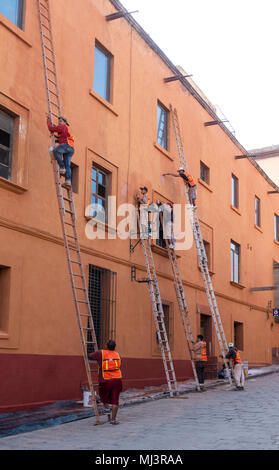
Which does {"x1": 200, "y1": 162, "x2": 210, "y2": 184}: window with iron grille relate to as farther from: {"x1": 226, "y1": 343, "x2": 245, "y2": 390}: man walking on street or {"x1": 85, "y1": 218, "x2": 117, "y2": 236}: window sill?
{"x1": 85, "y1": 218, "x2": 117, "y2": 236}: window sill

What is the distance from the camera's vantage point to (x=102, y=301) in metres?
14.4

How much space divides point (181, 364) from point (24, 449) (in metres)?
10.8

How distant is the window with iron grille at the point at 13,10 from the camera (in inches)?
470

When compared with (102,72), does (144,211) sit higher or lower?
lower

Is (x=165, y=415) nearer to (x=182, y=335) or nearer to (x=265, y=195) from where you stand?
(x=182, y=335)

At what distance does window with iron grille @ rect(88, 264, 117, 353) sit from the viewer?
14.0 m

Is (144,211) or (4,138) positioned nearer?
(4,138)

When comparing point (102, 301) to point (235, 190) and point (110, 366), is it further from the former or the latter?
point (235, 190)

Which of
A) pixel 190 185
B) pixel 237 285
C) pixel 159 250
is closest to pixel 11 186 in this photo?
pixel 159 250

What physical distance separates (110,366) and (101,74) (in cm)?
854

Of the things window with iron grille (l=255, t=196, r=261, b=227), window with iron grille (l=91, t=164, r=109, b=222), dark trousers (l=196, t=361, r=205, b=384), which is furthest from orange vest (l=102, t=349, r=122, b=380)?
window with iron grille (l=255, t=196, r=261, b=227)

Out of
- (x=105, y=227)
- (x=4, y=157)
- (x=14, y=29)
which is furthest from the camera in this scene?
(x=105, y=227)

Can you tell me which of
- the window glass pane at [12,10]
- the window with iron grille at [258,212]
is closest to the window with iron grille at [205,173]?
the window with iron grille at [258,212]

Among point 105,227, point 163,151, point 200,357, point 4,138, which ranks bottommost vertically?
point 200,357
